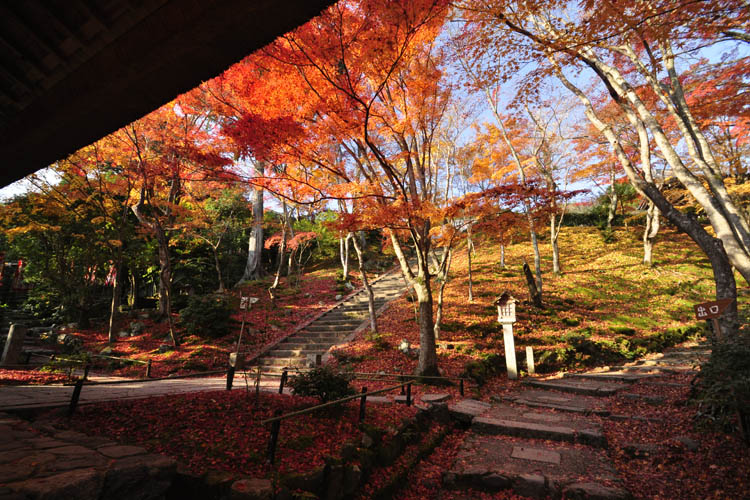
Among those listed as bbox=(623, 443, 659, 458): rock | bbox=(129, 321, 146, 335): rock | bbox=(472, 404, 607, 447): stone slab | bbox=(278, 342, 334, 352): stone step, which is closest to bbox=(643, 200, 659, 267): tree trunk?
bbox=(472, 404, 607, 447): stone slab

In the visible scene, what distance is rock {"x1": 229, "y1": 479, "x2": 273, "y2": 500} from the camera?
272 centimetres

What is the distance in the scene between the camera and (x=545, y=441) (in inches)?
214

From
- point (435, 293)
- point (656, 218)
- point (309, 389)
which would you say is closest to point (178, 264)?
point (435, 293)

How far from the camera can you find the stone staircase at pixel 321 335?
35.3ft

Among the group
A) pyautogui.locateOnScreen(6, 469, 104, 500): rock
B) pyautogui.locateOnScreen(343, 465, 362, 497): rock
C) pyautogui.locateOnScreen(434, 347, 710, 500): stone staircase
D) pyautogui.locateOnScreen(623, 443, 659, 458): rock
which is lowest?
pyautogui.locateOnScreen(434, 347, 710, 500): stone staircase

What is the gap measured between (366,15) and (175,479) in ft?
23.2

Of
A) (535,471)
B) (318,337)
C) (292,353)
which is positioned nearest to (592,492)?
(535,471)

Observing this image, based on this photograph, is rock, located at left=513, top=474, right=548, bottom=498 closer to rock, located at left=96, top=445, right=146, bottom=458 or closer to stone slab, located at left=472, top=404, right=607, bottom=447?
stone slab, located at left=472, top=404, right=607, bottom=447

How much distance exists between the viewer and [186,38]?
176 cm

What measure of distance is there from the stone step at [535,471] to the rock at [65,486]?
4.03 meters

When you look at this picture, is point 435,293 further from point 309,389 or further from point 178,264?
point 178,264

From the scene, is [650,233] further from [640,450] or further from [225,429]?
[225,429]

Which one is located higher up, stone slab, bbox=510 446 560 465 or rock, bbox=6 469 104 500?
rock, bbox=6 469 104 500

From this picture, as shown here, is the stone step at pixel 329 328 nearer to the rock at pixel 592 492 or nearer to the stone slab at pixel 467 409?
the stone slab at pixel 467 409
